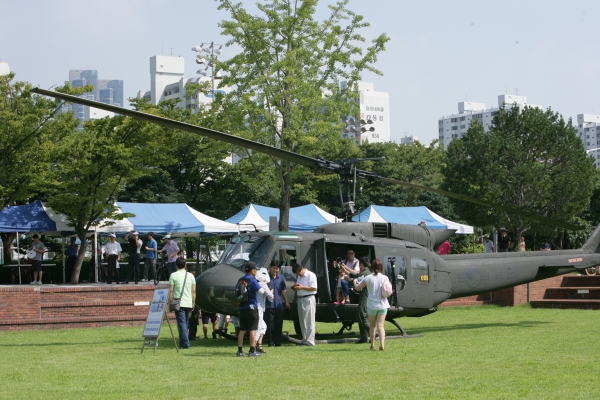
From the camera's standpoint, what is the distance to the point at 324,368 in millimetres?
11672

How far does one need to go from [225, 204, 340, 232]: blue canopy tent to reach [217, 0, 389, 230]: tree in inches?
82.6

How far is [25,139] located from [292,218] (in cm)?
1217

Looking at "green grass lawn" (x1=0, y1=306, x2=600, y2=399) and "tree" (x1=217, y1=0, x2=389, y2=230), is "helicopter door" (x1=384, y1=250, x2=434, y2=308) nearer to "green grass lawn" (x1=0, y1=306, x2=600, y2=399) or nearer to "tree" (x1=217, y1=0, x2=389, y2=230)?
"green grass lawn" (x1=0, y1=306, x2=600, y2=399)

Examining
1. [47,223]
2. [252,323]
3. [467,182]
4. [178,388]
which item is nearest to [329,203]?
[467,182]

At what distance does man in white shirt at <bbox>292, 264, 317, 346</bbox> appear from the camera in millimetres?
15016

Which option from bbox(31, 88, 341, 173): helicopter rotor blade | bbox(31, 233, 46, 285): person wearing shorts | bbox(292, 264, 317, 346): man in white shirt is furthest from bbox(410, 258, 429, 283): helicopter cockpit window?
bbox(31, 233, 46, 285): person wearing shorts

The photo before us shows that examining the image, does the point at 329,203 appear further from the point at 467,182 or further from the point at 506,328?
the point at 506,328

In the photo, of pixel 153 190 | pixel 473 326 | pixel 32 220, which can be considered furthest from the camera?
pixel 153 190

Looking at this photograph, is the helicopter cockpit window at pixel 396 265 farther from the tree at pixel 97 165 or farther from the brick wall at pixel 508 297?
the tree at pixel 97 165

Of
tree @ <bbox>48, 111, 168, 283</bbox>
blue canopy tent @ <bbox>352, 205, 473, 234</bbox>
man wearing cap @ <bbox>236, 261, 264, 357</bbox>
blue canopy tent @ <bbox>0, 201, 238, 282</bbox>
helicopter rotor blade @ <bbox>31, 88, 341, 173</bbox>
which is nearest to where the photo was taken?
helicopter rotor blade @ <bbox>31, 88, 341, 173</bbox>

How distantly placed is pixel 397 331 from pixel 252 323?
558cm

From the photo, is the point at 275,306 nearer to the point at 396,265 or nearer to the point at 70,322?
the point at 396,265

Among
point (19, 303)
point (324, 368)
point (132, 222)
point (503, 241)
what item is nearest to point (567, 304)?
point (503, 241)

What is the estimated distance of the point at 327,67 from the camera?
100 ft
